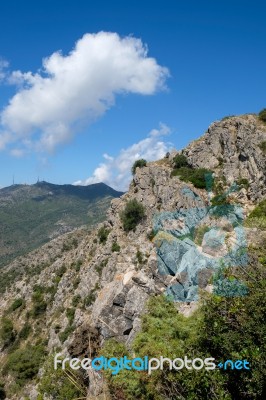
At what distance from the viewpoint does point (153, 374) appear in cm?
1170

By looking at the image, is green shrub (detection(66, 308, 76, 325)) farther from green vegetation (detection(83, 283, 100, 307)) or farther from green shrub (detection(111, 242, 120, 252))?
green shrub (detection(111, 242, 120, 252))

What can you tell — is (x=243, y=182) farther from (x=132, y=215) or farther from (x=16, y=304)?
(x=16, y=304)

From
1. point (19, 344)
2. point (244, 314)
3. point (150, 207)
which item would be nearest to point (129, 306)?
point (244, 314)

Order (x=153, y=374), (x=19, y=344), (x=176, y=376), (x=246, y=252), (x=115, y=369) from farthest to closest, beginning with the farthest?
1. (x=19, y=344)
2. (x=246, y=252)
3. (x=115, y=369)
4. (x=153, y=374)
5. (x=176, y=376)

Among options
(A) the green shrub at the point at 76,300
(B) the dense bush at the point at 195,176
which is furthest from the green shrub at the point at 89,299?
(B) the dense bush at the point at 195,176

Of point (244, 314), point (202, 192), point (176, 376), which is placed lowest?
point (176, 376)

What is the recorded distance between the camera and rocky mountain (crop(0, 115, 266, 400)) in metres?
20.1

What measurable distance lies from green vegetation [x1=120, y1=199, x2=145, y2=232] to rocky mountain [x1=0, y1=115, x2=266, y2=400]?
199mm

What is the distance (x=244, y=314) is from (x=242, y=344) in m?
0.94

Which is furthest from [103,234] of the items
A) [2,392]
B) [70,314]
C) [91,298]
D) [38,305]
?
[2,392]

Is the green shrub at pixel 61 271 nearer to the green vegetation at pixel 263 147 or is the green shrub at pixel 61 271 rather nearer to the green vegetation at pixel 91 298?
the green vegetation at pixel 91 298

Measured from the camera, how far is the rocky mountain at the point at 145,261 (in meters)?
20.1

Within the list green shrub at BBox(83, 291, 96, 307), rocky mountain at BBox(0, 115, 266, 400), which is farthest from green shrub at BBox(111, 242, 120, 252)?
green shrub at BBox(83, 291, 96, 307)

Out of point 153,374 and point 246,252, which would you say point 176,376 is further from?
point 246,252
